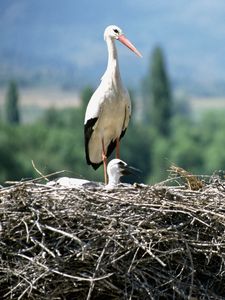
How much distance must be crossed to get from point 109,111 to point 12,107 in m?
93.4

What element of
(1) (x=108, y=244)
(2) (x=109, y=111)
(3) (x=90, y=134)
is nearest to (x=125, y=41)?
(2) (x=109, y=111)

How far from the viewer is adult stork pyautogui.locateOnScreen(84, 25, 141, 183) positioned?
12.2m

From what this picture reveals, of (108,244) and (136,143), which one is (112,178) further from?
(136,143)

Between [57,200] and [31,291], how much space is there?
28.8 inches

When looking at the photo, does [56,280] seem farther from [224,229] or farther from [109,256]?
[224,229]

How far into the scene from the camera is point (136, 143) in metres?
71.6

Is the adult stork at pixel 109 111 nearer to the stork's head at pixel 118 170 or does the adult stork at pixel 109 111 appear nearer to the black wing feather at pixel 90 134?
the black wing feather at pixel 90 134

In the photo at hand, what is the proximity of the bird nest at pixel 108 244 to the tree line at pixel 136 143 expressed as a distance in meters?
40.7

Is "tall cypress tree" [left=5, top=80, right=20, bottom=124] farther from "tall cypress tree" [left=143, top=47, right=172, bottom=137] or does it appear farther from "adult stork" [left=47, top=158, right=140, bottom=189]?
"adult stork" [left=47, top=158, right=140, bottom=189]

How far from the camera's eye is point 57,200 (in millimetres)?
8531

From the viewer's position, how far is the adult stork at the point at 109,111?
481 inches

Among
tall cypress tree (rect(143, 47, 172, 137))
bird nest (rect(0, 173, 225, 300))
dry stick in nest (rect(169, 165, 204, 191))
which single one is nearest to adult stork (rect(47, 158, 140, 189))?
dry stick in nest (rect(169, 165, 204, 191))

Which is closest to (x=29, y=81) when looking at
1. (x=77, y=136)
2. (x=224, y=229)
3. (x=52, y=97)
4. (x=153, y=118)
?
(x=52, y=97)

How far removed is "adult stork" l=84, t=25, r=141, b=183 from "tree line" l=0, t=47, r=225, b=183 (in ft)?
120
